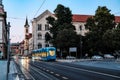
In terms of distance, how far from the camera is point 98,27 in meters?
114

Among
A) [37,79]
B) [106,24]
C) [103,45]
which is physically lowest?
[37,79]

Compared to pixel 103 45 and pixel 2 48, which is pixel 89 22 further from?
pixel 2 48

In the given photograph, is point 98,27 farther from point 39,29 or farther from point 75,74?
point 75,74

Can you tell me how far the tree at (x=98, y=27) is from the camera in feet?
363

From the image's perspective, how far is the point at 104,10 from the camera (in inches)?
4626

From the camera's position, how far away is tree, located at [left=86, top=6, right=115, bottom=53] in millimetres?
110750

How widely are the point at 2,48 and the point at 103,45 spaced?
33.6m

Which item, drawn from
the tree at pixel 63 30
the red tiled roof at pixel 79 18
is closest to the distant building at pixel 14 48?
the tree at pixel 63 30

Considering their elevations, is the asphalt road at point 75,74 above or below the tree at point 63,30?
below

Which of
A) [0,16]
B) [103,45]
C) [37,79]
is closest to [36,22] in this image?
[0,16]

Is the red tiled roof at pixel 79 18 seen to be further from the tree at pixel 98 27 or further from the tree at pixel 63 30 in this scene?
the tree at pixel 98 27

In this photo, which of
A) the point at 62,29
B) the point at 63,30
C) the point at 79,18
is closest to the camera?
the point at 63,30

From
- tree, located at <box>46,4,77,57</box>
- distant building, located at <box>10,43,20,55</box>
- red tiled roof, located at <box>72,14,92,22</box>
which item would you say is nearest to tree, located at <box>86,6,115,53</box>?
tree, located at <box>46,4,77,57</box>

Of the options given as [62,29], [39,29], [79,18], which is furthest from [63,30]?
[79,18]
